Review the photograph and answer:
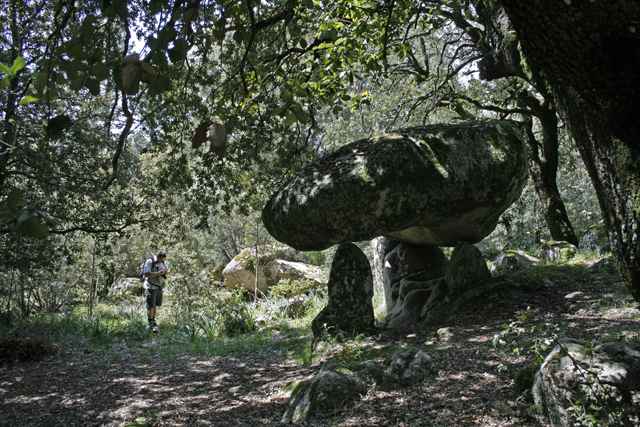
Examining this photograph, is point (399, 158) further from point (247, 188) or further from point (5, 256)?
point (5, 256)

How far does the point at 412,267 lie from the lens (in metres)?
7.45

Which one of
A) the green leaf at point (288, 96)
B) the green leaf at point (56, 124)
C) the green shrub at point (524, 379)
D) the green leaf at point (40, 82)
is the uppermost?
the green leaf at point (288, 96)

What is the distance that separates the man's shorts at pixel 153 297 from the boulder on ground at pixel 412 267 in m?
4.98

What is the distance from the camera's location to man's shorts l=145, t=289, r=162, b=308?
8.98 meters

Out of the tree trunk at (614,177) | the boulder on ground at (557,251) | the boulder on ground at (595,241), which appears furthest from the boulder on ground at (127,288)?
the tree trunk at (614,177)

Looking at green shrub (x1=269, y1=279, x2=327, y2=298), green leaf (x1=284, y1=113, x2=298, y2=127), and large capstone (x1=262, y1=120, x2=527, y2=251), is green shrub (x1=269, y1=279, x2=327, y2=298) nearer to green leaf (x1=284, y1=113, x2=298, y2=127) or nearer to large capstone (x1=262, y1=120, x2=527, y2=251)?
large capstone (x1=262, y1=120, x2=527, y2=251)

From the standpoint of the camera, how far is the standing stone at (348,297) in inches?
227

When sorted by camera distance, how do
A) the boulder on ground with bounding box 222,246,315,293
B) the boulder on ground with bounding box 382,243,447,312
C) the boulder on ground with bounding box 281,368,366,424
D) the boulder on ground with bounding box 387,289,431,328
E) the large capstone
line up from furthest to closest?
the boulder on ground with bounding box 222,246,315,293
the boulder on ground with bounding box 382,243,447,312
the boulder on ground with bounding box 387,289,431,328
the large capstone
the boulder on ground with bounding box 281,368,366,424

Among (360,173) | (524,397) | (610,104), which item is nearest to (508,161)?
(360,173)

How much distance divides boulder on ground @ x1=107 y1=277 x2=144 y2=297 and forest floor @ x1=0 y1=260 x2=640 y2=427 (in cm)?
881

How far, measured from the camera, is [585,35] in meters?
1.60

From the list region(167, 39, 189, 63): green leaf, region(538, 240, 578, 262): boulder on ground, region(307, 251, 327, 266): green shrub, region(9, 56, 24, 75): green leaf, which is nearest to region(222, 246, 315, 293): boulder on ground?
region(307, 251, 327, 266): green shrub

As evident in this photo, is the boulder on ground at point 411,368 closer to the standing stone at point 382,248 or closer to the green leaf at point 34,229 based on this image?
the green leaf at point 34,229

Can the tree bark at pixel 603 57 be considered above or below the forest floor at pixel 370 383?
above
